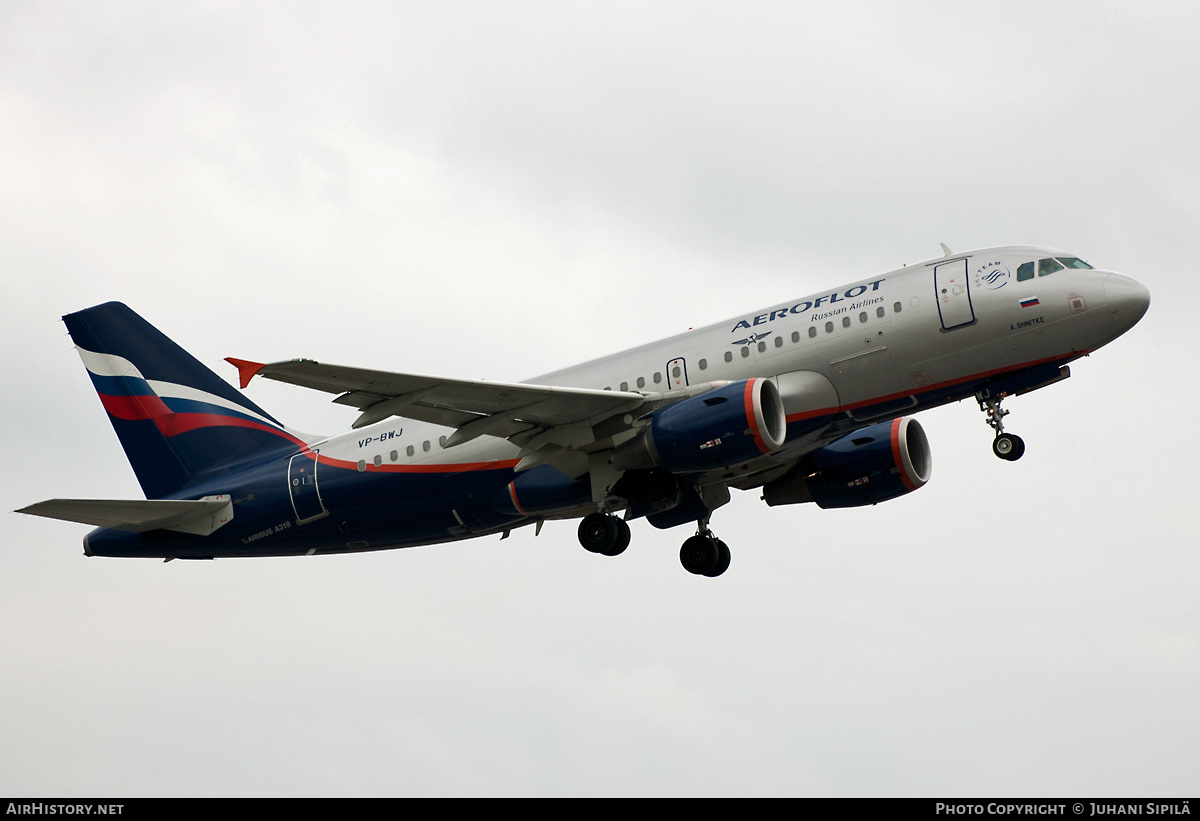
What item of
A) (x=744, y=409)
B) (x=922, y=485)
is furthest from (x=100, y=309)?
(x=922, y=485)

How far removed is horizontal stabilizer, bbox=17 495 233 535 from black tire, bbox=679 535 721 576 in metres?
11.7

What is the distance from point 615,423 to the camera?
29.9 meters

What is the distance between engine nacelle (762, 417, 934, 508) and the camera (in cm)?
3381

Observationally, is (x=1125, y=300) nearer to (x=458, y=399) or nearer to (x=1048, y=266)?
(x=1048, y=266)

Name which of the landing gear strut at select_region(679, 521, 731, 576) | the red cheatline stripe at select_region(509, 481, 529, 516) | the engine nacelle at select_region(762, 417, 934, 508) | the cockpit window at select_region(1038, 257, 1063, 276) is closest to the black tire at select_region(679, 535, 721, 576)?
the landing gear strut at select_region(679, 521, 731, 576)

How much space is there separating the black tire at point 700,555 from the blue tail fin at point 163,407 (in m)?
10.6

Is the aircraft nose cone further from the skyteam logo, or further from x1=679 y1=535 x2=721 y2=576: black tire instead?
x1=679 y1=535 x2=721 y2=576: black tire

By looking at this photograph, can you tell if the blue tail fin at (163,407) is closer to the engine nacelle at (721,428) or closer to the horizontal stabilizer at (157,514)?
the horizontal stabilizer at (157,514)

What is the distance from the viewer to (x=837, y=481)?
3403cm

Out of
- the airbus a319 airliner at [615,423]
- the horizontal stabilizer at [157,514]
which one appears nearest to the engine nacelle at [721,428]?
the airbus a319 airliner at [615,423]

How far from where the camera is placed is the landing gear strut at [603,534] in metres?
31.2

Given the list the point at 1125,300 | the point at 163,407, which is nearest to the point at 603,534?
the point at 1125,300

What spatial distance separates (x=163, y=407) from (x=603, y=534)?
13513 millimetres
